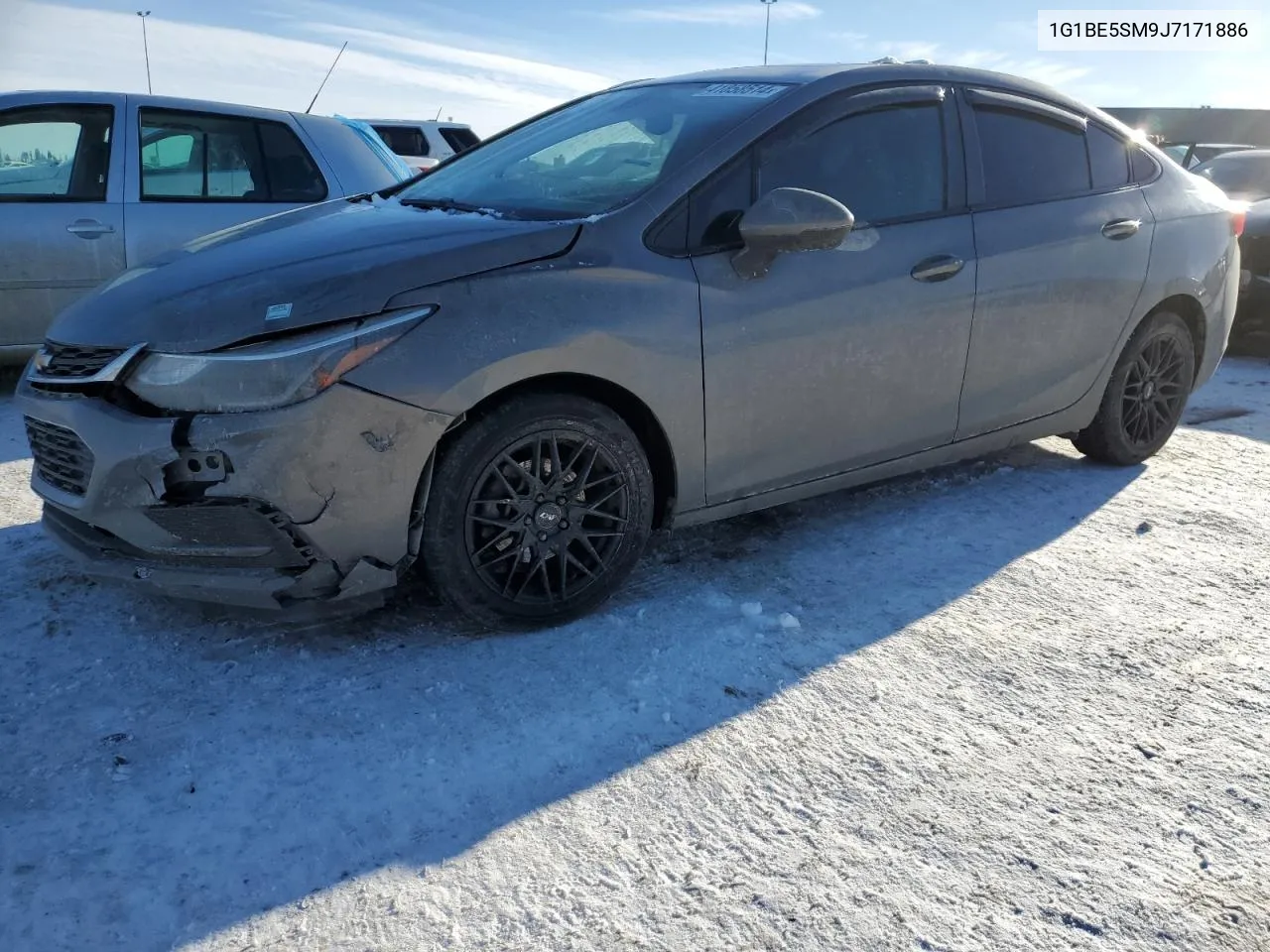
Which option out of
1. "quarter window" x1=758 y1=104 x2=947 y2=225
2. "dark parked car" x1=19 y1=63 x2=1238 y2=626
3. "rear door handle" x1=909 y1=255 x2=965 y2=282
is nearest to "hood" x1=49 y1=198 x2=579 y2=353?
"dark parked car" x1=19 y1=63 x2=1238 y2=626

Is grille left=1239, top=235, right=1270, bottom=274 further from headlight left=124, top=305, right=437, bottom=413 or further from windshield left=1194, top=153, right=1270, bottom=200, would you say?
headlight left=124, top=305, right=437, bottom=413

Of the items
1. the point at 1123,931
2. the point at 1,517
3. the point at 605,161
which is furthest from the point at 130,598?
the point at 1123,931

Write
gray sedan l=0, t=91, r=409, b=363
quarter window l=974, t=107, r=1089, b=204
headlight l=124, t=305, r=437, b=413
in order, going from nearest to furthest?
headlight l=124, t=305, r=437, b=413
quarter window l=974, t=107, r=1089, b=204
gray sedan l=0, t=91, r=409, b=363

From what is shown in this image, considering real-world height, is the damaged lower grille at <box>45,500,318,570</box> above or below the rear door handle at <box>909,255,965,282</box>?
below

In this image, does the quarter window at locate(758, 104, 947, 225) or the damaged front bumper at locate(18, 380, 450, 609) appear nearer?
the damaged front bumper at locate(18, 380, 450, 609)

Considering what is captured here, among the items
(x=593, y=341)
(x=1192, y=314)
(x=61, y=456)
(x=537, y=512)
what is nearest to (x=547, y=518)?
(x=537, y=512)

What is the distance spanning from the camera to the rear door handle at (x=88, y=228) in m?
5.61

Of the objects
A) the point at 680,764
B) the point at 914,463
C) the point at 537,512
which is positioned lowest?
the point at 680,764

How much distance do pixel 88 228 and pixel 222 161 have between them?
0.85m

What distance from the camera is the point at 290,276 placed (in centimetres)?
280

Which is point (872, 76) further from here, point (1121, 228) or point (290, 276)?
point (290, 276)

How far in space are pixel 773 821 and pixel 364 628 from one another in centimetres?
143

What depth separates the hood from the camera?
2.70 metres

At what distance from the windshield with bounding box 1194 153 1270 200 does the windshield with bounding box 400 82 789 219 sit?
7039mm
